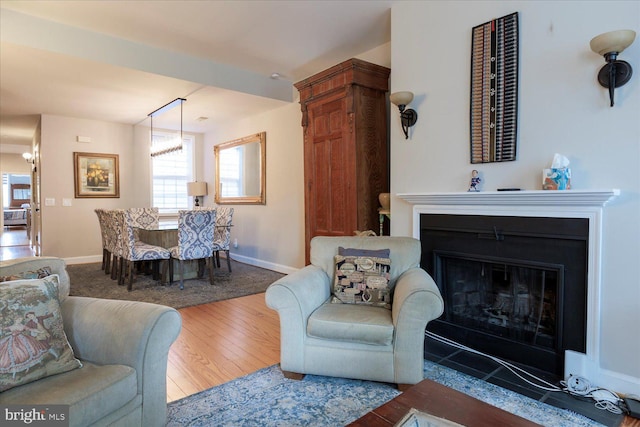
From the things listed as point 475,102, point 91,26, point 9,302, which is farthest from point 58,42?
point 475,102

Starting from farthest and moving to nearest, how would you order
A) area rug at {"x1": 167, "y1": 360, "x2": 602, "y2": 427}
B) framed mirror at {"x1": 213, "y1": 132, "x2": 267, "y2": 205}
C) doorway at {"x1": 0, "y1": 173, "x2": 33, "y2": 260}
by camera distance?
doorway at {"x1": 0, "y1": 173, "x2": 33, "y2": 260}
framed mirror at {"x1": 213, "y1": 132, "x2": 267, "y2": 205}
area rug at {"x1": 167, "y1": 360, "x2": 602, "y2": 427}

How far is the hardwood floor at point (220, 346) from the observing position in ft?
7.32

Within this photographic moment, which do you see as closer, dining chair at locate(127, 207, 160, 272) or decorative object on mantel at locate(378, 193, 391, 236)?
decorative object on mantel at locate(378, 193, 391, 236)

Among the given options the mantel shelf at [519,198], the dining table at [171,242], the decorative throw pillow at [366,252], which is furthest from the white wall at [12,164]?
the mantel shelf at [519,198]

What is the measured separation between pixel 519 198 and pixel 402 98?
124cm

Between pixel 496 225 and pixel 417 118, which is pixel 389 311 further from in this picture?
pixel 417 118

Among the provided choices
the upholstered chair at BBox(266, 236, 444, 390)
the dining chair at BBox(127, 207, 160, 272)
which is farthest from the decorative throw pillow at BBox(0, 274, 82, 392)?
the dining chair at BBox(127, 207, 160, 272)

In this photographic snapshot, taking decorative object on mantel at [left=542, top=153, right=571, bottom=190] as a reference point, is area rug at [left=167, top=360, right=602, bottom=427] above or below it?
below

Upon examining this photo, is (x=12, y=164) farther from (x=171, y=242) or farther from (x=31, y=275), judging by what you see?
(x=31, y=275)

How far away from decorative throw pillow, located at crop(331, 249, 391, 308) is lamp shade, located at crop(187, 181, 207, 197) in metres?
5.28

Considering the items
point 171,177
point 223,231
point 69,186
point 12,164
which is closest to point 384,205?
point 223,231

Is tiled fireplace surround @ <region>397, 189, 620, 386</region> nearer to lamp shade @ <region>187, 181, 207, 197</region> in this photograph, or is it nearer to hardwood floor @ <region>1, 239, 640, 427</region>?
hardwood floor @ <region>1, 239, 640, 427</region>

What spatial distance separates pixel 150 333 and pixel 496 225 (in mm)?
2257

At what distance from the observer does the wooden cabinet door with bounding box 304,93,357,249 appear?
141 inches
